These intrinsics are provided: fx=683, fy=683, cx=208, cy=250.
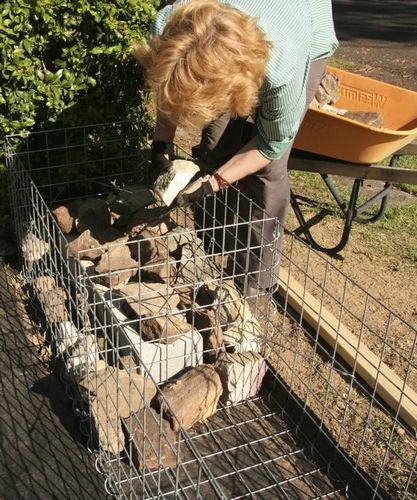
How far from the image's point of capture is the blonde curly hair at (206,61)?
2170 millimetres

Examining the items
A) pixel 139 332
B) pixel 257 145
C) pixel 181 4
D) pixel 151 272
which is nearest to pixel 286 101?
pixel 257 145

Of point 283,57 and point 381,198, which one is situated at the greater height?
point 283,57

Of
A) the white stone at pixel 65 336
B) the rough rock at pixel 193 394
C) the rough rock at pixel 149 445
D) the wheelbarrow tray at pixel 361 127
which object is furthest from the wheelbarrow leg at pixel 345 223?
the rough rock at pixel 149 445

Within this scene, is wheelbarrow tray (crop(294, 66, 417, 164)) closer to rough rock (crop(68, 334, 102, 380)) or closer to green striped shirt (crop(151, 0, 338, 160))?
green striped shirt (crop(151, 0, 338, 160))

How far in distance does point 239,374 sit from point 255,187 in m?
0.89

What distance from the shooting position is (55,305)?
2.88m

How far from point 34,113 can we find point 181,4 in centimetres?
115

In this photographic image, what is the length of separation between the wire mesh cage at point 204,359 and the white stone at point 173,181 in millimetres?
205

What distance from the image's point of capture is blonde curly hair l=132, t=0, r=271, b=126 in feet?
7.12

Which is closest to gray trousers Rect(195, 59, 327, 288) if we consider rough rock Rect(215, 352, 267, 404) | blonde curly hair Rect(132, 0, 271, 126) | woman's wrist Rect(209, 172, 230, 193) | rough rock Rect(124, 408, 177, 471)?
woman's wrist Rect(209, 172, 230, 193)

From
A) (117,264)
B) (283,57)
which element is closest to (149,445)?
(117,264)

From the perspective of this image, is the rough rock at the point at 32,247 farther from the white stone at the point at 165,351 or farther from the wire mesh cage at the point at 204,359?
the white stone at the point at 165,351

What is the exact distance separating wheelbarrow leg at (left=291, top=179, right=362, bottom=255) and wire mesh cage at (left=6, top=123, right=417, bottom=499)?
27cm

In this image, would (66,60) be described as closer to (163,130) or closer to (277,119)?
(163,130)
